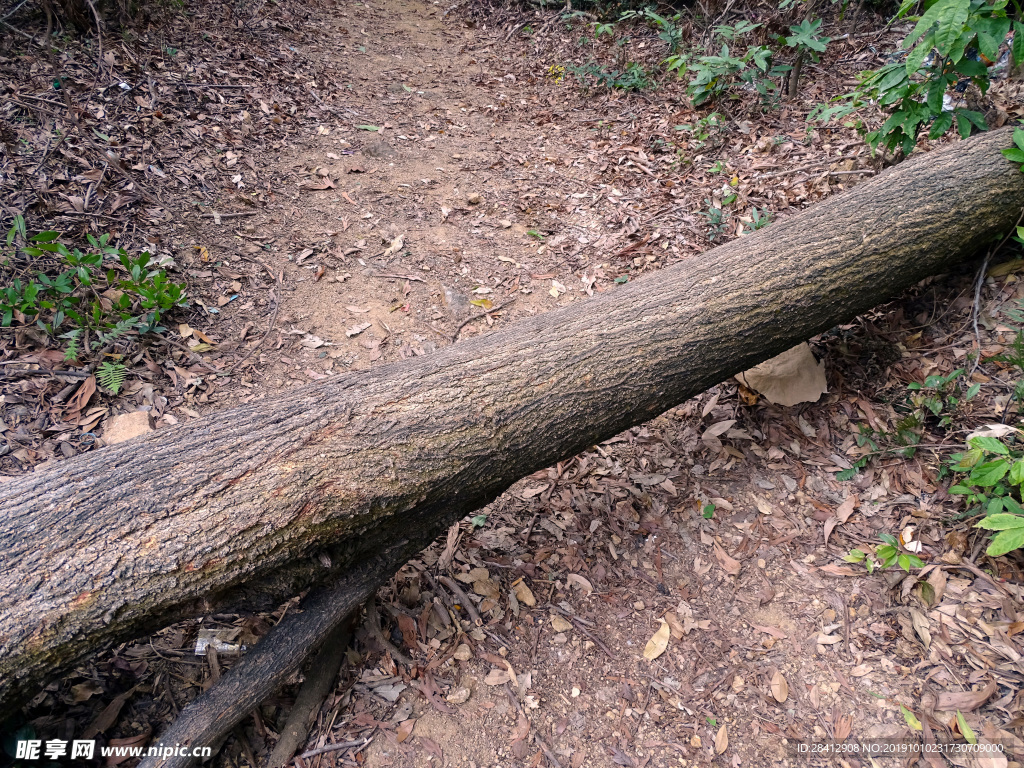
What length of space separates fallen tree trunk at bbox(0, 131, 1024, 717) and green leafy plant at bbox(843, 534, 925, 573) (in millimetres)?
954

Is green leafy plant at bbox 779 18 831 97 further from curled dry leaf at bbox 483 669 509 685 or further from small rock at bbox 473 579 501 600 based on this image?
curled dry leaf at bbox 483 669 509 685

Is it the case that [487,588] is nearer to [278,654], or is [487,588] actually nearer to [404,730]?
[404,730]

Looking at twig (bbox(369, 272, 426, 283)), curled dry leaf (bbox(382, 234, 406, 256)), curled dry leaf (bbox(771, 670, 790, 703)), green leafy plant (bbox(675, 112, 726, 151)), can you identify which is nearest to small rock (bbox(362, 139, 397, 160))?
curled dry leaf (bbox(382, 234, 406, 256))

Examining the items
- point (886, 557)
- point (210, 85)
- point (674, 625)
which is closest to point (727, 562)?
point (674, 625)

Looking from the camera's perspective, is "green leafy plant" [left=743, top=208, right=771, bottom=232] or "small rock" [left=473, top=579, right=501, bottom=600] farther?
"green leafy plant" [left=743, top=208, right=771, bottom=232]

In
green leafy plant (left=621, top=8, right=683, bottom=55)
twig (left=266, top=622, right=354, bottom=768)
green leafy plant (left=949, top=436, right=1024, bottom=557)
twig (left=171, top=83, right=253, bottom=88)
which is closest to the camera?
green leafy plant (left=949, top=436, right=1024, bottom=557)

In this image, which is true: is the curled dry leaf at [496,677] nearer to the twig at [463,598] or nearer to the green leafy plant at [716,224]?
the twig at [463,598]

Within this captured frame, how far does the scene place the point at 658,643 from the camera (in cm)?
224

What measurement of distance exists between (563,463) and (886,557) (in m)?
1.51

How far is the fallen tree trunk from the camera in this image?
Answer: 5.12 feet

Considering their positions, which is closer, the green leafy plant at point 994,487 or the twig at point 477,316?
the green leafy plant at point 994,487

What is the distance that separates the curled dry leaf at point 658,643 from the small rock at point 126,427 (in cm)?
284

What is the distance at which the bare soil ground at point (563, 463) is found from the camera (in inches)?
78.9

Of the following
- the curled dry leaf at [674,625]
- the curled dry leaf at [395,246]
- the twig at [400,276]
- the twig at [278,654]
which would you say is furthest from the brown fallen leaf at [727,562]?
the curled dry leaf at [395,246]
